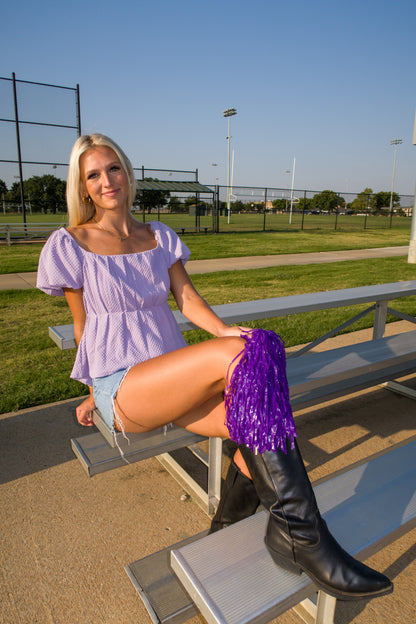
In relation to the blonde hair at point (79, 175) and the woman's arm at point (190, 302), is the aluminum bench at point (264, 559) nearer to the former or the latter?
the woman's arm at point (190, 302)

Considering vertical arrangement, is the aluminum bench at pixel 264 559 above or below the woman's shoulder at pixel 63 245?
below

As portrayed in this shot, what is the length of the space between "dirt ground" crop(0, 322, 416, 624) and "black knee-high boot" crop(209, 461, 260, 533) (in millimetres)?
391

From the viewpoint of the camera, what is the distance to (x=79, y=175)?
6.61ft

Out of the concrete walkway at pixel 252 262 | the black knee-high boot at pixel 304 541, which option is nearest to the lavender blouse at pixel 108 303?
the black knee-high boot at pixel 304 541

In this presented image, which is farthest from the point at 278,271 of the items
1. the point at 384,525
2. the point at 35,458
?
the point at 384,525

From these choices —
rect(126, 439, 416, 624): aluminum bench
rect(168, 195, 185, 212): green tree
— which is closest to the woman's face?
rect(126, 439, 416, 624): aluminum bench

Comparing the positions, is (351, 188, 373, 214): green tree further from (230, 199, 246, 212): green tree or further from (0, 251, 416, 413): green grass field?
(0, 251, 416, 413): green grass field

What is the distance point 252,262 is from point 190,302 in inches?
357

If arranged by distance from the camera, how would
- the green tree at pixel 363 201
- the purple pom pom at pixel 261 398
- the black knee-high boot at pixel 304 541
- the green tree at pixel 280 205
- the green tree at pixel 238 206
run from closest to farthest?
the black knee-high boot at pixel 304 541 < the purple pom pom at pixel 261 398 < the green tree at pixel 363 201 < the green tree at pixel 238 206 < the green tree at pixel 280 205

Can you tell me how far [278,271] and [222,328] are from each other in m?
7.75

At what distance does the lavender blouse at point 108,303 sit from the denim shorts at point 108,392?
0.10 ft

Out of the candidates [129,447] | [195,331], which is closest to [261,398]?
[129,447]

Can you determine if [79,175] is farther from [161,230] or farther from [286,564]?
[286,564]

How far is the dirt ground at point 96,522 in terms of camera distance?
1.72 m
